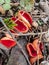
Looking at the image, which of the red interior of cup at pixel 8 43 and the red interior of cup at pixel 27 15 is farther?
the red interior of cup at pixel 27 15

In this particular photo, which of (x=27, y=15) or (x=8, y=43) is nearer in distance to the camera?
(x=8, y=43)

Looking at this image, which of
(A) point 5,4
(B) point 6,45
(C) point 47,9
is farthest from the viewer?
(C) point 47,9

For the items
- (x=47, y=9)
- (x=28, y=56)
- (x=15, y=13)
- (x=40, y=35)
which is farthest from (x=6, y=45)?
(x=47, y=9)

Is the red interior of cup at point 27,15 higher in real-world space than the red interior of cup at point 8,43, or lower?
higher

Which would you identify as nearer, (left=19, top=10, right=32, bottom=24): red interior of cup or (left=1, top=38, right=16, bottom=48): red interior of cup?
(left=1, top=38, right=16, bottom=48): red interior of cup

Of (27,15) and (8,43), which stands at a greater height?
(27,15)

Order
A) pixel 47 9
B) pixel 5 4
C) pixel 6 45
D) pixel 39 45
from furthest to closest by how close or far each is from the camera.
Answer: pixel 47 9
pixel 5 4
pixel 39 45
pixel 6 45

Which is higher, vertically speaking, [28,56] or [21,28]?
[21,28]

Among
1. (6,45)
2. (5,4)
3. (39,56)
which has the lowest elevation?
(39,56)

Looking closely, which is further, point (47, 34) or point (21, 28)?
point (47, 34)

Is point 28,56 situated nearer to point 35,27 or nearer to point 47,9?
point 35,27

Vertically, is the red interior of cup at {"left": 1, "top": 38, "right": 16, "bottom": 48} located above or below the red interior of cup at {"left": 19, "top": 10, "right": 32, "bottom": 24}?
below
